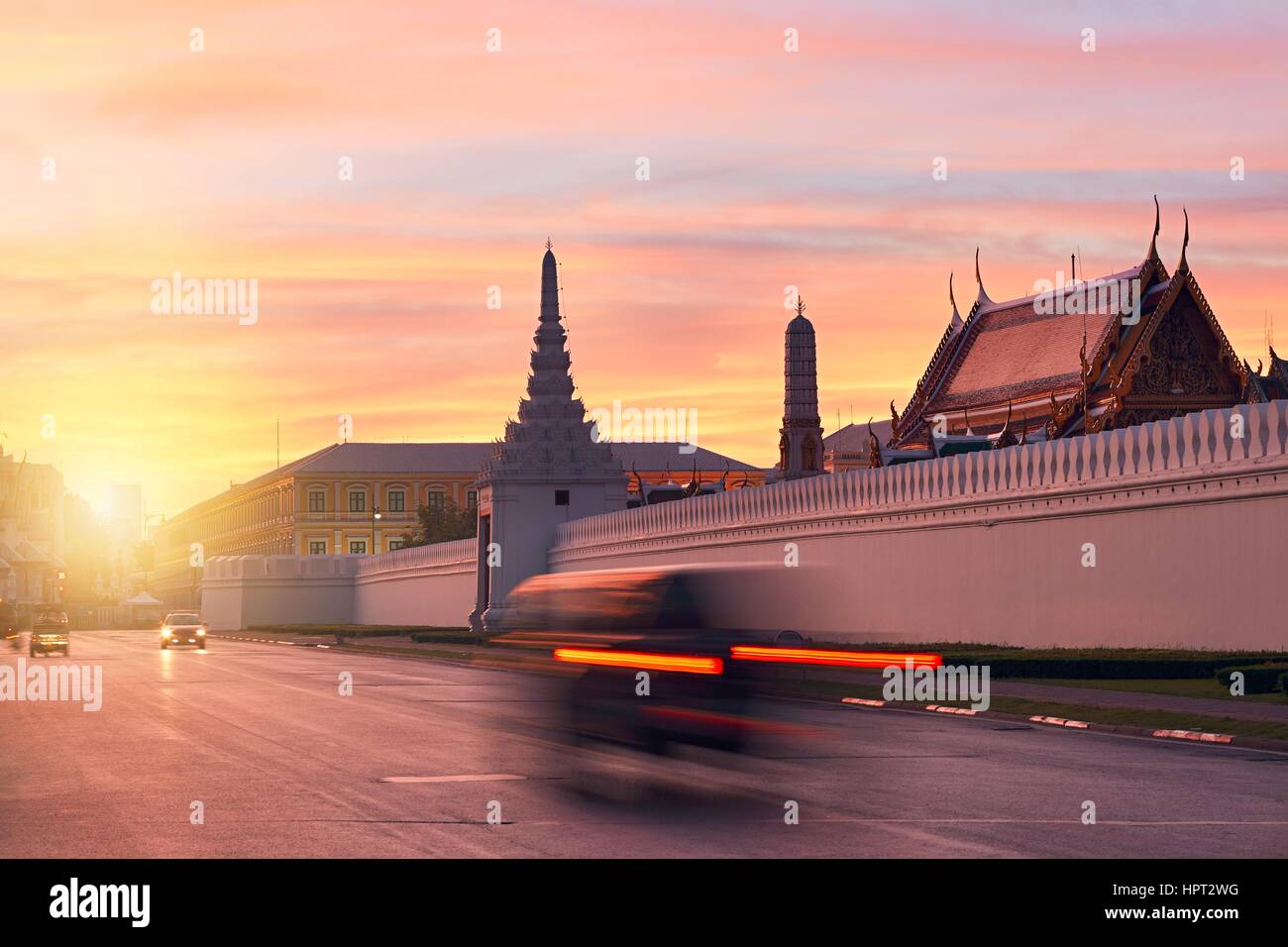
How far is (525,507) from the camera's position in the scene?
8812cm

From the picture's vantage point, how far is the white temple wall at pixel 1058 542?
3556 centimetres

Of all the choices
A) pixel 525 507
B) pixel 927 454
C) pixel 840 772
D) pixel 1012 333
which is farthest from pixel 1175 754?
pixel 1012 333

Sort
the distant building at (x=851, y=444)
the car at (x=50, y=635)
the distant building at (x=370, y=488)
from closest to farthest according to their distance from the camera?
the car at (x=50, y=635) → the distant building at (x=851, y=444) → the distant building at (x=370, y=488)

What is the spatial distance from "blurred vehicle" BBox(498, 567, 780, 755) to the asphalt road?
1.85ft

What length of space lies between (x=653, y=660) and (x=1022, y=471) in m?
25.7

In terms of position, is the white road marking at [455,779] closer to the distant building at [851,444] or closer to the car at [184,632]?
the car at [184,632]

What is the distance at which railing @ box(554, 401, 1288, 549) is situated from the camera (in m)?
36.2

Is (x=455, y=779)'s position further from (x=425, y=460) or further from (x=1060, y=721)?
(x=425, y=460)

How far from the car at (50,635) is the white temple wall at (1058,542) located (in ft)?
85.2

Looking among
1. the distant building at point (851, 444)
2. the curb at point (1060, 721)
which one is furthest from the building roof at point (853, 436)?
the curb at point (1060, 721)
